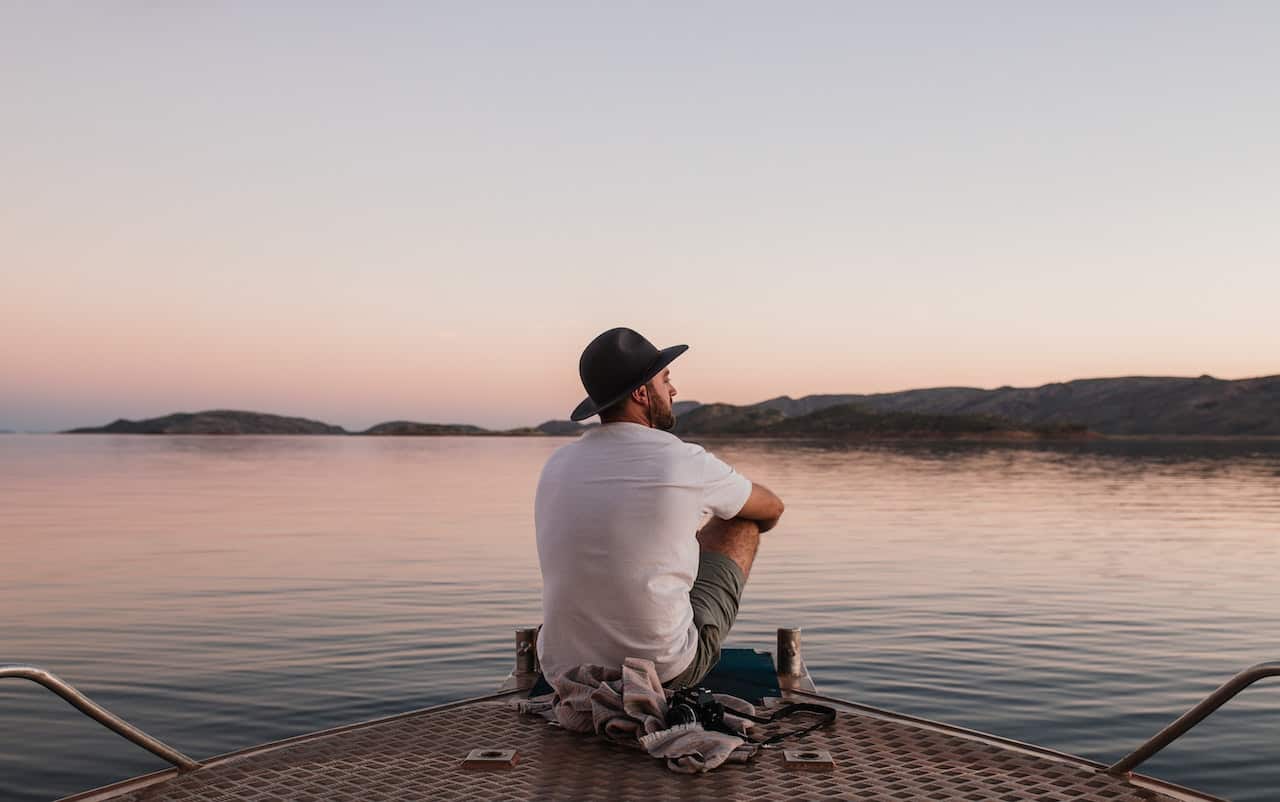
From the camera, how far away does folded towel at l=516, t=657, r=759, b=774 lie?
18.8ft

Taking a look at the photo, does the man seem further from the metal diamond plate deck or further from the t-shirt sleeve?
the metal diamond plate deck

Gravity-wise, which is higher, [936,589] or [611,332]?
[611,332]

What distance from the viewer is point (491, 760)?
5898 mm

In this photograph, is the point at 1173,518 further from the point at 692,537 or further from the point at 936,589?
the point at 692,537

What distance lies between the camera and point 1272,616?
17.3 metres

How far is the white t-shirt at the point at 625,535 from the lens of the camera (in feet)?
18.8

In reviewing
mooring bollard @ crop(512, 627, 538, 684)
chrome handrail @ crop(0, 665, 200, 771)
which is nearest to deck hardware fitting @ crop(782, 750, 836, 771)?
chrome handrail @ crop(0, 665, 200, 771)

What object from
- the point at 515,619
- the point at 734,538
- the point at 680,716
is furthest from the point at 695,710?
A: the point at 515,619

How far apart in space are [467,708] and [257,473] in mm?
65993

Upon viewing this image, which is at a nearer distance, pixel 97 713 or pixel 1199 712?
pixel 1199 712

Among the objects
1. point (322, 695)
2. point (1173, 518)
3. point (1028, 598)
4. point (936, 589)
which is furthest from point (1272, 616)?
point (1173, 518)

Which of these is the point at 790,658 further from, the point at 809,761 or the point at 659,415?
the point at 659,415

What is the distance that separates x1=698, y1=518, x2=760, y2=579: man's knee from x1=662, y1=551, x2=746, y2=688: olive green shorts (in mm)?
44

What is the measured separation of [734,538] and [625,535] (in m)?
1.23
